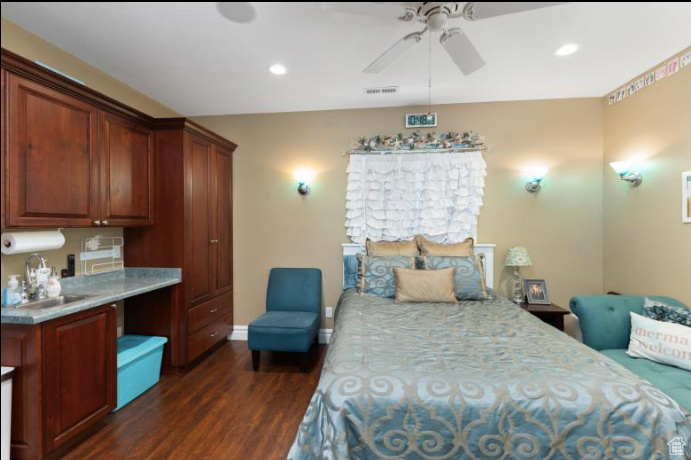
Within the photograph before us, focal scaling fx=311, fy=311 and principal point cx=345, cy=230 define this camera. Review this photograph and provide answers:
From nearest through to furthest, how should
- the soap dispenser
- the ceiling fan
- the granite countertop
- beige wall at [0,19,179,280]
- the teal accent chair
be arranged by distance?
the ceiling fan, the granite countertop, the soap dispenser, beige wall at [0,19,179,280], the teal accent chair

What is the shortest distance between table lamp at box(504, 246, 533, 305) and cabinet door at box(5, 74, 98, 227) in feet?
11.7

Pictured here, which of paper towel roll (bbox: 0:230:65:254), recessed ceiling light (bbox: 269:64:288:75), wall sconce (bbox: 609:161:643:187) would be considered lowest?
paper towel roll (bbox: 0:230:65:254)

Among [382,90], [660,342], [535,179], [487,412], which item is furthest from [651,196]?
[487,412]

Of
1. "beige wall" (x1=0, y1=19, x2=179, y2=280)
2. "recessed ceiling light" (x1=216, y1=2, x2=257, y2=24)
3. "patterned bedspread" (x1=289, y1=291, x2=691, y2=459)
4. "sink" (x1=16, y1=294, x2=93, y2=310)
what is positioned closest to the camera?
"recessed ceiling light" (x1=216, y1=2, x2=257, y2=24)

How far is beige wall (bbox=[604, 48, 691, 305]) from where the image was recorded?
7.72 ft

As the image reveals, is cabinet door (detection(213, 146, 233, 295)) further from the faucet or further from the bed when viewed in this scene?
the bed

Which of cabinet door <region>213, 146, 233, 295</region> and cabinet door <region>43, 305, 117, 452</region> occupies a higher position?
cabinet door <region>213, 146, 233, 295</region>

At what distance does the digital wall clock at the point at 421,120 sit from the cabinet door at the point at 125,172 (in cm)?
255

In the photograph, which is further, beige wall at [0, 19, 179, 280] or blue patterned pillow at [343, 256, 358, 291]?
blue patterned pillow at [343, 256, 358, 291]

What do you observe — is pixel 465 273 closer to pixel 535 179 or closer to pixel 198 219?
pixel 535 179

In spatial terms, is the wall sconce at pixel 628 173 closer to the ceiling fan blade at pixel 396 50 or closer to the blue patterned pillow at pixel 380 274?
the blue patterned pillow at pixel 380 274

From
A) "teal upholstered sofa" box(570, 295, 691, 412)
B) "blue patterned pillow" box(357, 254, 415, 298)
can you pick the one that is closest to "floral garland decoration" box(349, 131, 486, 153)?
"blue patterned pillow" box(357, 254, 415, 298)

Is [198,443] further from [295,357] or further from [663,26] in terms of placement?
[663,26]

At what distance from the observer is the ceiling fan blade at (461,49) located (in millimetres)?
1768
